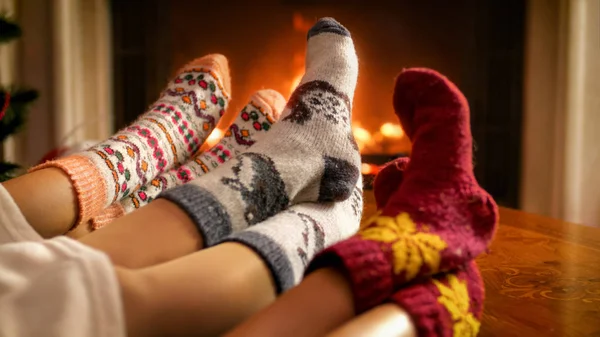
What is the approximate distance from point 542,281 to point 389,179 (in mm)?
222

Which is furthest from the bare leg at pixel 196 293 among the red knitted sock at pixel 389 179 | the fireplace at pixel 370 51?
the fireplace at pixel 370 51

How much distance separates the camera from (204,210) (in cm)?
43

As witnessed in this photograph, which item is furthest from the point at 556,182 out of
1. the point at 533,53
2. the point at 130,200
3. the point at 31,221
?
the point at 31,221

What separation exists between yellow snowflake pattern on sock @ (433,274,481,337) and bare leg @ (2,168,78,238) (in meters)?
0.36

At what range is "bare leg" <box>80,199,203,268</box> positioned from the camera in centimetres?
38

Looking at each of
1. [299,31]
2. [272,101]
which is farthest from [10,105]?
[299,31]

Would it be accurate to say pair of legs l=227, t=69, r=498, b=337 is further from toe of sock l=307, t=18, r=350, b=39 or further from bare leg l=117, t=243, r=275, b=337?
toe of sock l=307, t=18, r=350, b=39

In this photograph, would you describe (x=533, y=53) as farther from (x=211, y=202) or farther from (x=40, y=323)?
(x=40, y=323)

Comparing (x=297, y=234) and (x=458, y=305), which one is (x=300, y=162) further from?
(x=458, y=305)

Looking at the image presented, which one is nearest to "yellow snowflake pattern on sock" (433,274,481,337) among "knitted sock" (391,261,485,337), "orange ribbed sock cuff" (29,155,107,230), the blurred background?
"knitted sock" (391,261,485,337)

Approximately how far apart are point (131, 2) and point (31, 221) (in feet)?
5.07

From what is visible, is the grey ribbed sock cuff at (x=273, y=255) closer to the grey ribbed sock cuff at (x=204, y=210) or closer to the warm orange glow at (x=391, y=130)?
the grey ribbed sock cuff at (x=204, y=210)

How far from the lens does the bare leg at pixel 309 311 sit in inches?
12.4

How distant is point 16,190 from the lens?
1.51 ft
